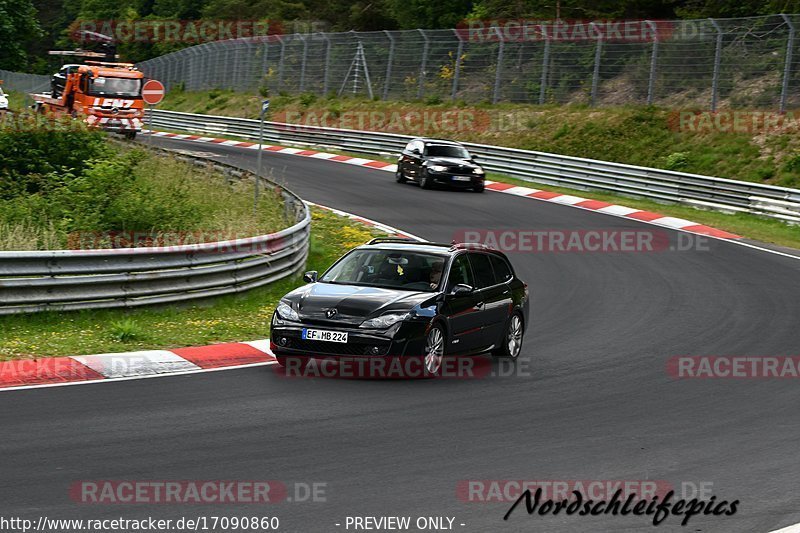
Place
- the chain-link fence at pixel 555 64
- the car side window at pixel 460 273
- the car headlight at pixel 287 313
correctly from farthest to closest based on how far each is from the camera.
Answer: the chain-link fence at pixel 555 64, the car side window at pixel 460 273, the car headlight at pixel 287 313

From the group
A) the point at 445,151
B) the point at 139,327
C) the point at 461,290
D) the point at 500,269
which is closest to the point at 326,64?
the point at 445,151

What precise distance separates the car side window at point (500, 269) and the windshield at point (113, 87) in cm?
2916

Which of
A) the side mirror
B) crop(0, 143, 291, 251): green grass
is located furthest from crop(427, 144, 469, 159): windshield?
the side mirror

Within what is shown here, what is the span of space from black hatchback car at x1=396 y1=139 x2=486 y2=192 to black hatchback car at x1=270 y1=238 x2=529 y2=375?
18.3 m

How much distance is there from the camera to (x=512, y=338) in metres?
14.2

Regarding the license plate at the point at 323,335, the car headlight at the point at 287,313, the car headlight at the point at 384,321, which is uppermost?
the car headlight at the point at 384,321

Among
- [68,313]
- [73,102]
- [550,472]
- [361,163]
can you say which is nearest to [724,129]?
[361,163]

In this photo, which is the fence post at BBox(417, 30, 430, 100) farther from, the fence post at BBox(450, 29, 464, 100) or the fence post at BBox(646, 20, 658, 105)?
the fence post at BBox(646, 20, 658, 105)

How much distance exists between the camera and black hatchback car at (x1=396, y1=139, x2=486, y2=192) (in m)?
32.8

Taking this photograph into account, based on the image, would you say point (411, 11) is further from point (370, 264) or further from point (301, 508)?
point (301, 508)

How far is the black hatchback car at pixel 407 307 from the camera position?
470 inches

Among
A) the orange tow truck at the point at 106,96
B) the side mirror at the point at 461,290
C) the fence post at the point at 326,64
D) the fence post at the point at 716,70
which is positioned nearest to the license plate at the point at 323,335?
the side mirror at the point at 461,290

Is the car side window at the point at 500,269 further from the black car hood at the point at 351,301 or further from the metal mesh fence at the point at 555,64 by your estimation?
the metal mesh fence at the point at 555,64

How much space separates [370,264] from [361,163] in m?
26.6
